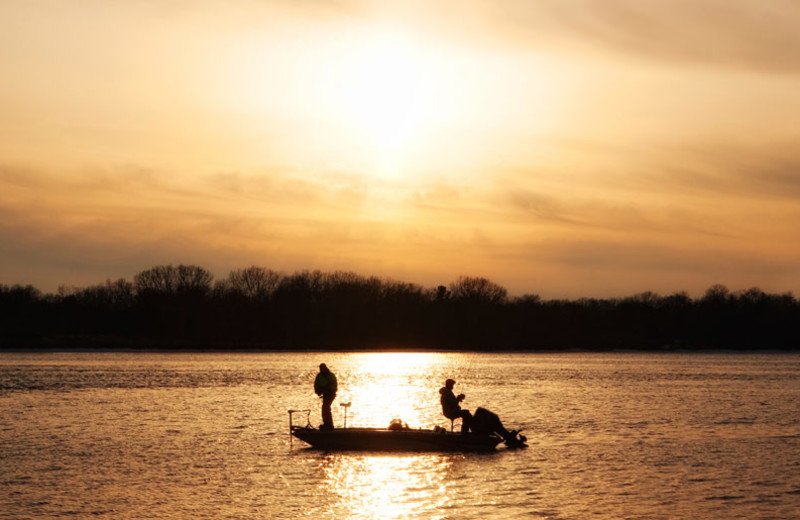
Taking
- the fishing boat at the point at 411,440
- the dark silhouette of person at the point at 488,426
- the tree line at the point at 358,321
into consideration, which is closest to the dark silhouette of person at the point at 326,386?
the fishing boat at the point at 411,440

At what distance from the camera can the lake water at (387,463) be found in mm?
24016

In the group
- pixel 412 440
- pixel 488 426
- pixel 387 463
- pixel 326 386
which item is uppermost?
pixel 326 386

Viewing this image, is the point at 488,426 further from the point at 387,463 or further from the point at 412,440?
the point at 387,463

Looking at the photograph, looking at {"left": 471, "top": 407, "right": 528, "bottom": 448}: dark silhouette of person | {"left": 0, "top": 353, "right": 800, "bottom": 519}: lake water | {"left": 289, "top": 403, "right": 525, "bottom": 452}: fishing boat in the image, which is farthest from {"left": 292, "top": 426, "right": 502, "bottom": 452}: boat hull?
{"left": 0, "top": 353, "right": 800, "bottom": 519}: lake water

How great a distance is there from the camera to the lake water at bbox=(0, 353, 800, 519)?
2402 cm

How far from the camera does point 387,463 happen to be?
1217 inches

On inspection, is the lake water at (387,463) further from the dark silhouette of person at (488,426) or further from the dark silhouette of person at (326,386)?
the dark silhouette of person at (326,386)

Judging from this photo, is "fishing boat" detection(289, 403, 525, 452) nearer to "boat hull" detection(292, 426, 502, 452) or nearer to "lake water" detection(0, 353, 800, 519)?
"boat hull" detection(292, 426, 502, 452)

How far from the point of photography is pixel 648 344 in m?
197

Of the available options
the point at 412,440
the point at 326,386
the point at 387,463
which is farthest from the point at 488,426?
the point at 326,386

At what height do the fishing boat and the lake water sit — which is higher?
the fishing boat

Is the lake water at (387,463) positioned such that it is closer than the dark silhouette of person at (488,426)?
Yes

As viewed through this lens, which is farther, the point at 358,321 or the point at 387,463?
the point at 358,321

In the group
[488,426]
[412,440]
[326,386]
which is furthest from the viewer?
[326,386]
